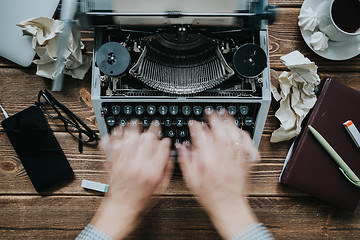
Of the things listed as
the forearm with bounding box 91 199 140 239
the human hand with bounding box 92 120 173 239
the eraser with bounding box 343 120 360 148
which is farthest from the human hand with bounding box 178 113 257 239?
the eraser with bounding box 343 120 360 148

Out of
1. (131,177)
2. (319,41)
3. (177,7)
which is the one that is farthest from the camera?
(319,41)

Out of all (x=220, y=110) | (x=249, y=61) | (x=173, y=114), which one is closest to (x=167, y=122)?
(x=173, y=114)

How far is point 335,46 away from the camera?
116 centimetres

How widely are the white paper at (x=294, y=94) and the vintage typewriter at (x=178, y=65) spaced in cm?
11

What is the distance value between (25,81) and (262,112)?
783 millimetres

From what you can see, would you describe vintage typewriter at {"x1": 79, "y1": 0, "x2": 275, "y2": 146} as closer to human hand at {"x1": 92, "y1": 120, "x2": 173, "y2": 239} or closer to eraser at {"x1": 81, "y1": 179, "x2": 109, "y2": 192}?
human hand at {"x1": 92, "y1": 120, "x2": 173, "y2": 239}

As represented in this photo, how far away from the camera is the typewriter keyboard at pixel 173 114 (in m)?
1.04

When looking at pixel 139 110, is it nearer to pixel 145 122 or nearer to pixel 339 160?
pixel 145 122

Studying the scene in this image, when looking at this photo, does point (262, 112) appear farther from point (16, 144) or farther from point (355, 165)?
point (16, 144)

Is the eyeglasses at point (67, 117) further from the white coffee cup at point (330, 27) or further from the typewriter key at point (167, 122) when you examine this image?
the white coffee cup at point (330, 27)

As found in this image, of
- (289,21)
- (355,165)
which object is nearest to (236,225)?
(355,165)

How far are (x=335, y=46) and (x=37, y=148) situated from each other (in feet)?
3.37

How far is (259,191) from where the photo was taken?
118 centimetres

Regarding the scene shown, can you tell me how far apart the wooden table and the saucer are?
0.12 ft
